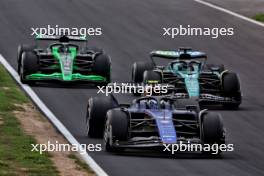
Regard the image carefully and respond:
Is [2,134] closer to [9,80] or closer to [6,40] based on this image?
[9,80]

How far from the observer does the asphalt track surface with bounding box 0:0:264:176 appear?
22.7 metres

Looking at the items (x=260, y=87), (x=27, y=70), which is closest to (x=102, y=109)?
(x=27, y=70)

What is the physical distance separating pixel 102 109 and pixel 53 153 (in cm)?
295

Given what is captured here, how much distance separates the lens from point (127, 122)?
23.7 meters

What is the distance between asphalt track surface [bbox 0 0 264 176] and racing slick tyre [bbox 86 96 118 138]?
30 centimetres

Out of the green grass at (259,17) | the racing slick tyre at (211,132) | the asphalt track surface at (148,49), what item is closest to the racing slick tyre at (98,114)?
the asphalt track surface at (148,49)

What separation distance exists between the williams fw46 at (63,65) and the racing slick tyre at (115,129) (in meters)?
10.7

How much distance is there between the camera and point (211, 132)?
23.5 metres

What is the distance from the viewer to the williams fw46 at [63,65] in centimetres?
3450
